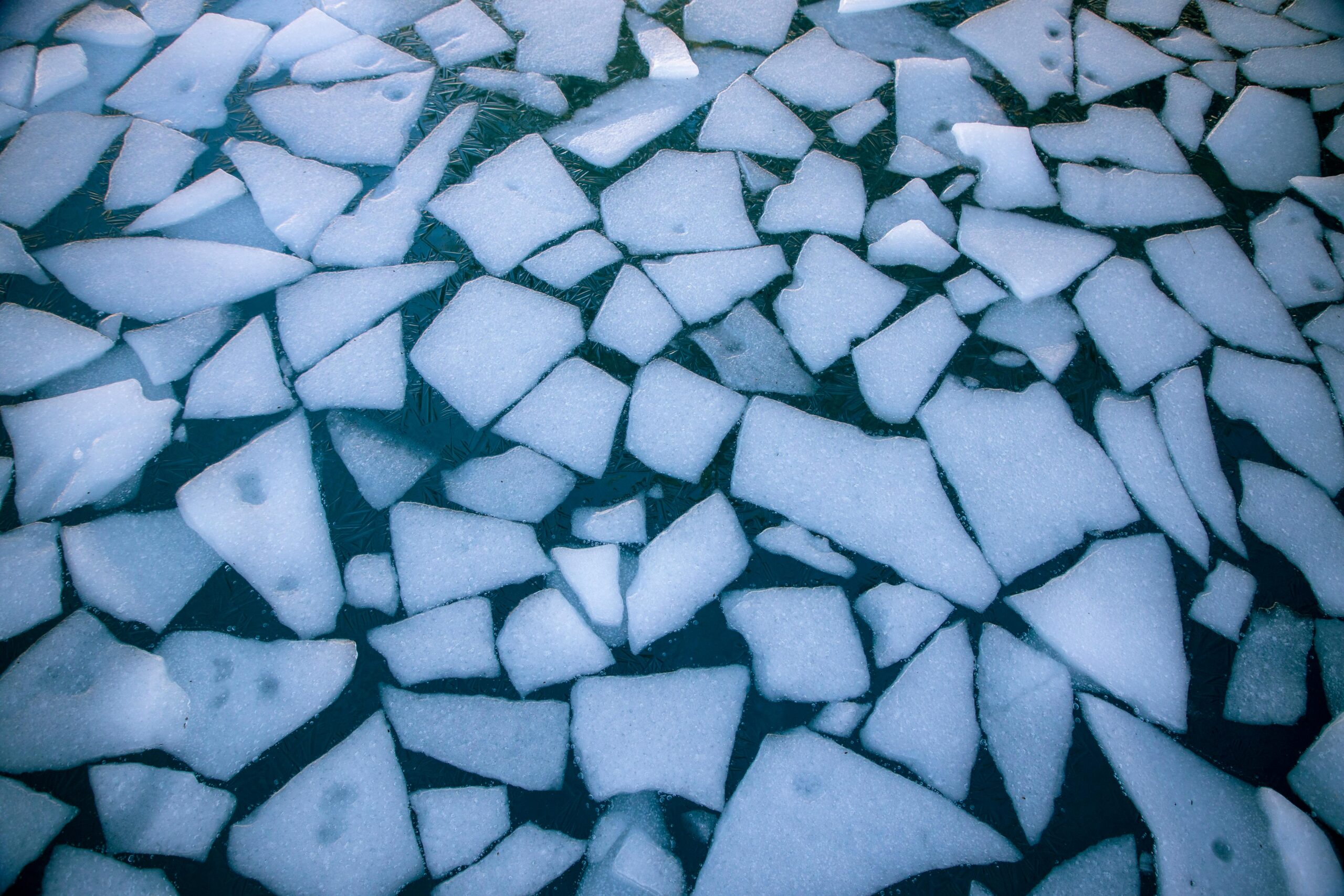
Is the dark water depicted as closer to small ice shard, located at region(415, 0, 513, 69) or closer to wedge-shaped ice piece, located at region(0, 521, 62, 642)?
wedge-shaped ice piece, located at region(0, 521, 62, 642)

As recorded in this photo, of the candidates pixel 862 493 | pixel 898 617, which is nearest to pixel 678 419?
pixel 862 493

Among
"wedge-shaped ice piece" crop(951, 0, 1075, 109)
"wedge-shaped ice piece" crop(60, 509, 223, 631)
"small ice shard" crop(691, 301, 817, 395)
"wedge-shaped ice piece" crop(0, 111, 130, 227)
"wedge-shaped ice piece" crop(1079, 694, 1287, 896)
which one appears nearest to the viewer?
"wedge-shaped ice piece" crop(1079, 694, 1287, 896)

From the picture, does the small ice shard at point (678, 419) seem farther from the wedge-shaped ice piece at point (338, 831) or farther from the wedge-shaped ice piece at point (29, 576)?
the wedge-shaped ice piece at point (29, 576)

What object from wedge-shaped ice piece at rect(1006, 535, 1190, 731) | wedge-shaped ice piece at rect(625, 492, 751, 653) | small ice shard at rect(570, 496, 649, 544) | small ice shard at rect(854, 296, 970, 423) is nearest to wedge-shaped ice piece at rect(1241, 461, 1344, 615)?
wedge-shaped ice piece at rect(1006, 535, 1190, 731)

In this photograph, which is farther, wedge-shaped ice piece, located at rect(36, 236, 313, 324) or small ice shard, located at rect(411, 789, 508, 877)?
wedge-shaped ice piece, located at rect(36, 236, 313, 324)

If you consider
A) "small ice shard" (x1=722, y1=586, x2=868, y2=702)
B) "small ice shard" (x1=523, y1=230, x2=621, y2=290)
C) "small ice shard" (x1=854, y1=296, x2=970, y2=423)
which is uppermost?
"small ice shard" (x1=523, y1=230, x2=621, y2=290)

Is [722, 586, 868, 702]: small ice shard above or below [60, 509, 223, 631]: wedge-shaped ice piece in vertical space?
below

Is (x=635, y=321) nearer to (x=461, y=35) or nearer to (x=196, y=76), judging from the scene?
(x=461, y=35)

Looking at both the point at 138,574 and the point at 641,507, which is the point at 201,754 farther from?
the point at 641,507
